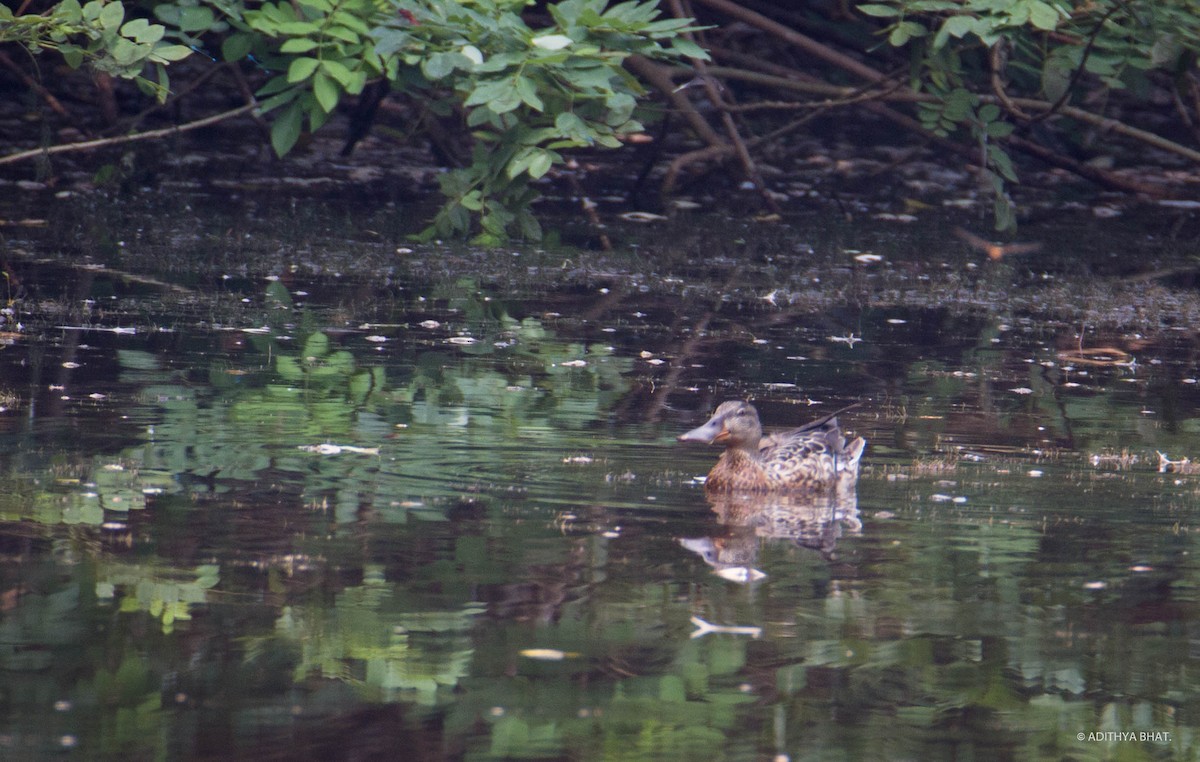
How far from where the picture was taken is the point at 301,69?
1158 cm

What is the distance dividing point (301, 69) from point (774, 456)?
5.27 metres

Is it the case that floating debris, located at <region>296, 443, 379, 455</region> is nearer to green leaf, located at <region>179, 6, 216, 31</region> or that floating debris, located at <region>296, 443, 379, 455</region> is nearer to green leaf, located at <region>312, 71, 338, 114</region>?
green leaf, located at <region>312, 71, 338, 114</region>

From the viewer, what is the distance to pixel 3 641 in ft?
16.4

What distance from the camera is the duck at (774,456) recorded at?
7.40m

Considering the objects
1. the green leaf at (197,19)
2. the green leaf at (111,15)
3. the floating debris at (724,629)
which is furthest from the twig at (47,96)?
the floating debris at (724,629)

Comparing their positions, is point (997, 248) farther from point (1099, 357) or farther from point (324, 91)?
point (324, 91)

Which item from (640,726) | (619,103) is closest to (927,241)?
(619,103)

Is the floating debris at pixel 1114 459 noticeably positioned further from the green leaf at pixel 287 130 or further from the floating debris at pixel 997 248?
the floating debris at pixel 997 248

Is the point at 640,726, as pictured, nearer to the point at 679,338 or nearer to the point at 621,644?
the point at 621,644

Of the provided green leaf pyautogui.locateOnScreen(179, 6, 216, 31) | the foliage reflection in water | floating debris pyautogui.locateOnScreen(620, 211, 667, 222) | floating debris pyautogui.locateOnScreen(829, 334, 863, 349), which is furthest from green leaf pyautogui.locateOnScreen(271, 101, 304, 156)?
floating debris pyautogui.locateOnScreen(620, 211, 667, 222)

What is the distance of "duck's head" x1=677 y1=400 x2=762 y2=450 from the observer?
7527mm

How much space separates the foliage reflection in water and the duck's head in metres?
0.20

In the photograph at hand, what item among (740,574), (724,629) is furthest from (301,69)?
(724,629)

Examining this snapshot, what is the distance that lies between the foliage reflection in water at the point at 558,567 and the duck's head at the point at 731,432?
0.20m
